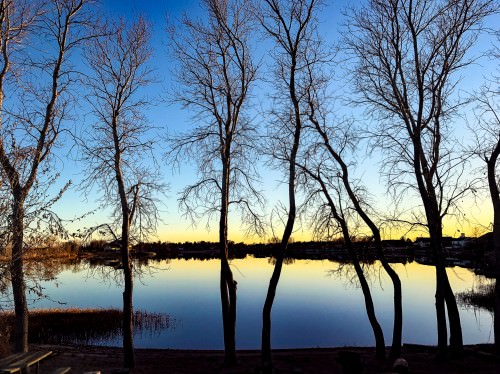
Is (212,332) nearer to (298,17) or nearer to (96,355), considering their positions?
(96,355)

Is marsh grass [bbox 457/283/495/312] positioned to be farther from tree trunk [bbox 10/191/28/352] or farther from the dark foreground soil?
tree trunk [bbox 10/191/28/352]

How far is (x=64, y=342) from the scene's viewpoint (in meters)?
22.9

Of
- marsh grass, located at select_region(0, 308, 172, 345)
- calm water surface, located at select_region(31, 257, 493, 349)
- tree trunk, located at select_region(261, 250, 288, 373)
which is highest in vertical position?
tree trunk, located at select_region(261, 250, 288, 373)

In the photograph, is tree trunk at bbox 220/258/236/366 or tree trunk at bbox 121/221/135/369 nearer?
tree trunk at bbox 121/221/135/369

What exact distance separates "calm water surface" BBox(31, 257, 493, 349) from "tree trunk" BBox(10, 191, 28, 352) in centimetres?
281

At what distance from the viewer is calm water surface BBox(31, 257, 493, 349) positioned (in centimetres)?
2536

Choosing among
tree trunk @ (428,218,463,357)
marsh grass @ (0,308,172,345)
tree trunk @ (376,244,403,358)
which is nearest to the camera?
tree trunk @ (428,218,463,357)

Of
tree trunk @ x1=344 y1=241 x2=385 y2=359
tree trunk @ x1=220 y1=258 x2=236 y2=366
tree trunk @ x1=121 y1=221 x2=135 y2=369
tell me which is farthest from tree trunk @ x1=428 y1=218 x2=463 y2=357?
tree trunk @ x1=121 y1=221 x2=135 y2=369

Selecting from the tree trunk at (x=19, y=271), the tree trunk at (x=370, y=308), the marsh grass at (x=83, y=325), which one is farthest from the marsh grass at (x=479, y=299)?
the tree trunk at (x=19, y=271)

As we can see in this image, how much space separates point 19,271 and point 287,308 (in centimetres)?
2950

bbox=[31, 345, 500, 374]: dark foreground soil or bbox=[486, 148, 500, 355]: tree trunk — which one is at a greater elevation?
bbox=[486, 148, 500, 355]: tree trunk

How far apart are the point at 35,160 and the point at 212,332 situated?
67.2ft

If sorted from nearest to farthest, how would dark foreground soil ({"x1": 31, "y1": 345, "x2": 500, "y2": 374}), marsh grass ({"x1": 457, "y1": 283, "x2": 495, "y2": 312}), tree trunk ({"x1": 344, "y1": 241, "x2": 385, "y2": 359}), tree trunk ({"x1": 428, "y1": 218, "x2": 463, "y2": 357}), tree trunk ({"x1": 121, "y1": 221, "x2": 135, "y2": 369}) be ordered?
dark foreground soil ({"x1": 31, "y1": 345, "x2": 500, "y2": 374}), tree trunk ({"x1": 121, "y1": 221, "x2": 135, "y2": 369}), tree trunk ({"x1": 428, "y1": 218, "x2": 463, "y2": 357}), tree trunk ({"x1": 344, "y1": 241, "x2": 385, "y2": 359}), marsh grass ({"x1": 457, "y1": 283, "x2": 495, "y2": 312})

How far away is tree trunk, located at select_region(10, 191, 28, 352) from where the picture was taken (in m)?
8.95
